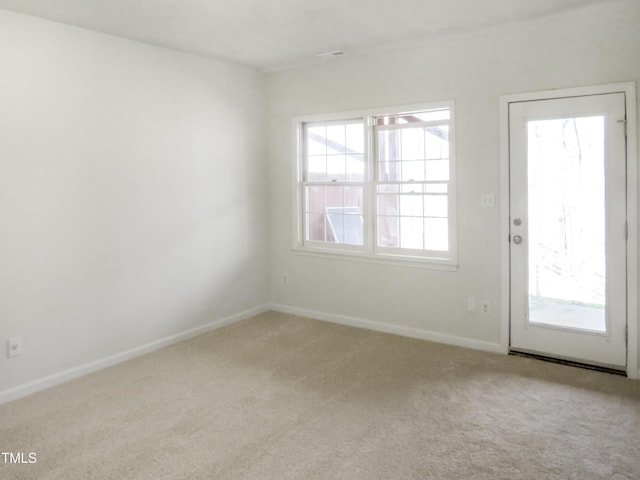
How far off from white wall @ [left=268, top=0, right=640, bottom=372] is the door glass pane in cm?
30

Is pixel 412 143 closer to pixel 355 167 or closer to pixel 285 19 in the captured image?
pixel 355 167

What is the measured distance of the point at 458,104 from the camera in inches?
163

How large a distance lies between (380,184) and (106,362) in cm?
287

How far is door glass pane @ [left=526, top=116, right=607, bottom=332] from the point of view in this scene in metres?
3.58

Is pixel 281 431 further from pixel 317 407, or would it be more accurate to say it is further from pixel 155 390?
pixel 155 390

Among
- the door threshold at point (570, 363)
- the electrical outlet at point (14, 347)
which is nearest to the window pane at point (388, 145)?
the door threshold at point (570, 363)

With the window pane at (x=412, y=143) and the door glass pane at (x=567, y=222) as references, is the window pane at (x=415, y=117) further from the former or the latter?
the door glass pane at (x=567, y=222)

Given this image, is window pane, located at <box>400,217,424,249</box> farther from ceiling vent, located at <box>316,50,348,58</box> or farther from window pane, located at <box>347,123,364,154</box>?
ceiling vent, located at <box>316,50,348,58</box>

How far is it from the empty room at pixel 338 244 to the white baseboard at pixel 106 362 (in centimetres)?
2

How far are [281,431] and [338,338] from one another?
5.69 feet

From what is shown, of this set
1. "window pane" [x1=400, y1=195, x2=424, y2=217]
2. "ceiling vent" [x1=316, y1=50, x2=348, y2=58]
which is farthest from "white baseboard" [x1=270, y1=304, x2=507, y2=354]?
"ceiling vent" [x1=316, y1=50, x2=348, y2=58]

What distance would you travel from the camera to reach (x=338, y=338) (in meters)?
4.50

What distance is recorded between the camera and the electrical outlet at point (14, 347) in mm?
3318

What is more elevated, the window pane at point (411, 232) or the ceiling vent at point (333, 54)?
the ceiling vent at point (333, 54)
